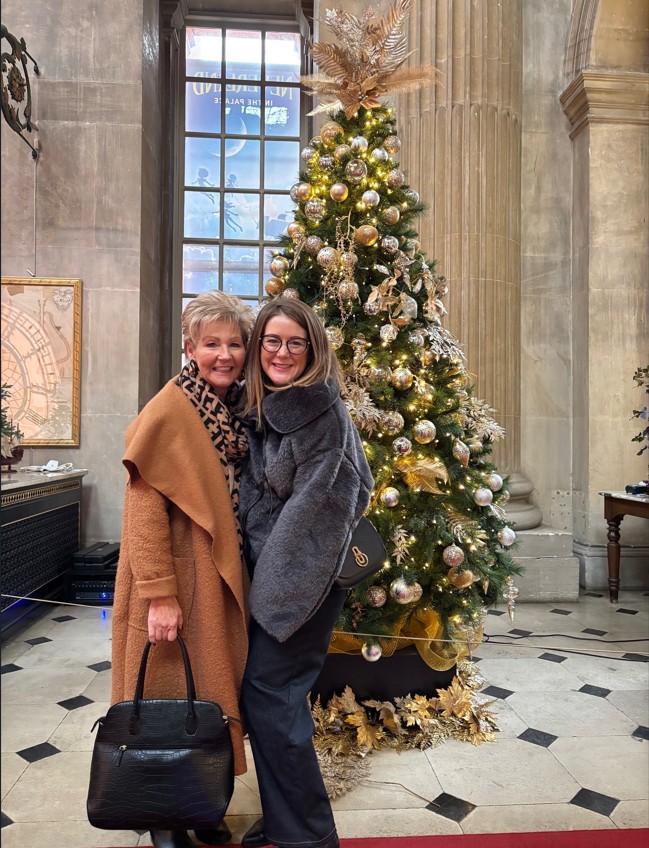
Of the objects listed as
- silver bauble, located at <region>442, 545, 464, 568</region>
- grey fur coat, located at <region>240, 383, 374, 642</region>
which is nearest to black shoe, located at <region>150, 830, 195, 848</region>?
grey fur coat, located at <region>240, 383, 374, 642</region>

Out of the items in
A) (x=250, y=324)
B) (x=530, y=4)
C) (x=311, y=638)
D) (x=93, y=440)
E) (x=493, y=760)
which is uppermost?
(x=530, y=4)

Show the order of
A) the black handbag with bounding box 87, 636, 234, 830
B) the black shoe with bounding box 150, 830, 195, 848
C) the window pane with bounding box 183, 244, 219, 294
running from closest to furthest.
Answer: the black handbag with bounding box 87, 636, 234, 830, the black shoe with bounding box 150, 830, 195, 848, the window pane with bounding box 183, 244, 219, 294

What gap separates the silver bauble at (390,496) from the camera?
307cm

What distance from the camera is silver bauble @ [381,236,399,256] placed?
327 centimetres

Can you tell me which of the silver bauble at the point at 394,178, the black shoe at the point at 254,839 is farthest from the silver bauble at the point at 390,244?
the black shoe at the point at 254,839

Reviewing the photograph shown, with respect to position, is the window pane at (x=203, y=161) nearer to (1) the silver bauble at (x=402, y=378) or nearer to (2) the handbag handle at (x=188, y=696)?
(1) the silver bauble at (x=402, y=378)

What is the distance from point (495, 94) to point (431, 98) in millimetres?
617

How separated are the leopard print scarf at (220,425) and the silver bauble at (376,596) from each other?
113cm

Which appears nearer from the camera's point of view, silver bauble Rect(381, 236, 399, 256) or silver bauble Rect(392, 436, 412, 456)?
silver bauble Rect(392, 436, 412, 456)

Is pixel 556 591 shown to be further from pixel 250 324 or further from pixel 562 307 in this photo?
pixel 250 324

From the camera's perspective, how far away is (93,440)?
6.70 metres

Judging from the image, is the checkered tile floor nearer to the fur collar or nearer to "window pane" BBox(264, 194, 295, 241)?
the fur collar

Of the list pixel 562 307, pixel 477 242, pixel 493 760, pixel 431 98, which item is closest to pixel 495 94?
pixel 431 98

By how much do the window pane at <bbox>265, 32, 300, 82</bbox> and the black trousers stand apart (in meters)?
9.25
